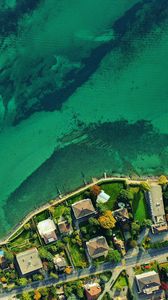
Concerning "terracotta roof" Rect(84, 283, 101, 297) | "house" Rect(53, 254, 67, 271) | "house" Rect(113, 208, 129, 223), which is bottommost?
"terracotta roof" Rect(84, 283, 101, 297)

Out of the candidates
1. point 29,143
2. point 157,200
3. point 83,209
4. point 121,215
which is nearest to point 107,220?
point 121,215

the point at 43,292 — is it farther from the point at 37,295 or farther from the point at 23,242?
the point at 23,242

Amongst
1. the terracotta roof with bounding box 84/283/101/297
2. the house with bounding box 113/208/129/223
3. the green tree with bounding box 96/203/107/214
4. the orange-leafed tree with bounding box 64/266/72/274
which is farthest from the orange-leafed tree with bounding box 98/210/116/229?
the terracotta roof with bounding box 84/283/101/297

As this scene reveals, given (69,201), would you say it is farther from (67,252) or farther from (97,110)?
(97,110)

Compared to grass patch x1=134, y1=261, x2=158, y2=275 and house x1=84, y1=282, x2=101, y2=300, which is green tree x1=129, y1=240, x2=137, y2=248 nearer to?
grass patch x1=134, y1=261, x2=158, y2=275

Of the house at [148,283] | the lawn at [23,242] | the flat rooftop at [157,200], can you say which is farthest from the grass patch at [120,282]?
the lawn at [23,242]

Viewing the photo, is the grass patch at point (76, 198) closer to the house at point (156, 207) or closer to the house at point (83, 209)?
the house at point (83, 209)
